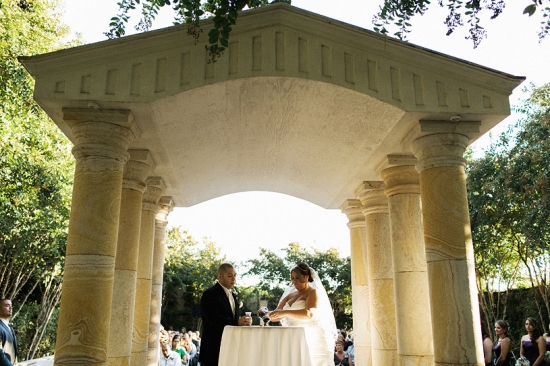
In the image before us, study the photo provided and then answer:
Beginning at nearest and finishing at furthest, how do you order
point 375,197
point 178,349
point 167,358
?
1. point 375,197
2. point 167,358
3. point 178,349

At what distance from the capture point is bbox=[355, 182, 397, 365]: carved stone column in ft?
30.5

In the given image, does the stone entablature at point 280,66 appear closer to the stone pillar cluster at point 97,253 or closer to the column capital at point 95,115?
the column capital at point 95,115

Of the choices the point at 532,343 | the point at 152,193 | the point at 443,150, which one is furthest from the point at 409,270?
the point at 152,193

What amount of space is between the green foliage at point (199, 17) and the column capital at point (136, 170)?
2.06m

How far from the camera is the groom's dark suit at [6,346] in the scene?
21.4ft

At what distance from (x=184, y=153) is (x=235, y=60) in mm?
2776

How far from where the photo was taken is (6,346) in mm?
6789

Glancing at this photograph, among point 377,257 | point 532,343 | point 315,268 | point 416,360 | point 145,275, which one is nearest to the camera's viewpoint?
point 416,360

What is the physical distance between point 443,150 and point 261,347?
3646 millimetres

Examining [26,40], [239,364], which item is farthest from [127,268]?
[26,40]

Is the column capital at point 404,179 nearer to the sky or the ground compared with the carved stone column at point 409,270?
nearer to the sky

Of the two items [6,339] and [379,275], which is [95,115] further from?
[379,275]

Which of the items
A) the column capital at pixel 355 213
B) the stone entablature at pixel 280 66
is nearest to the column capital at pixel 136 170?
the stone entablature at pixel 280 66

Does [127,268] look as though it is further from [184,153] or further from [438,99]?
[438,99]
